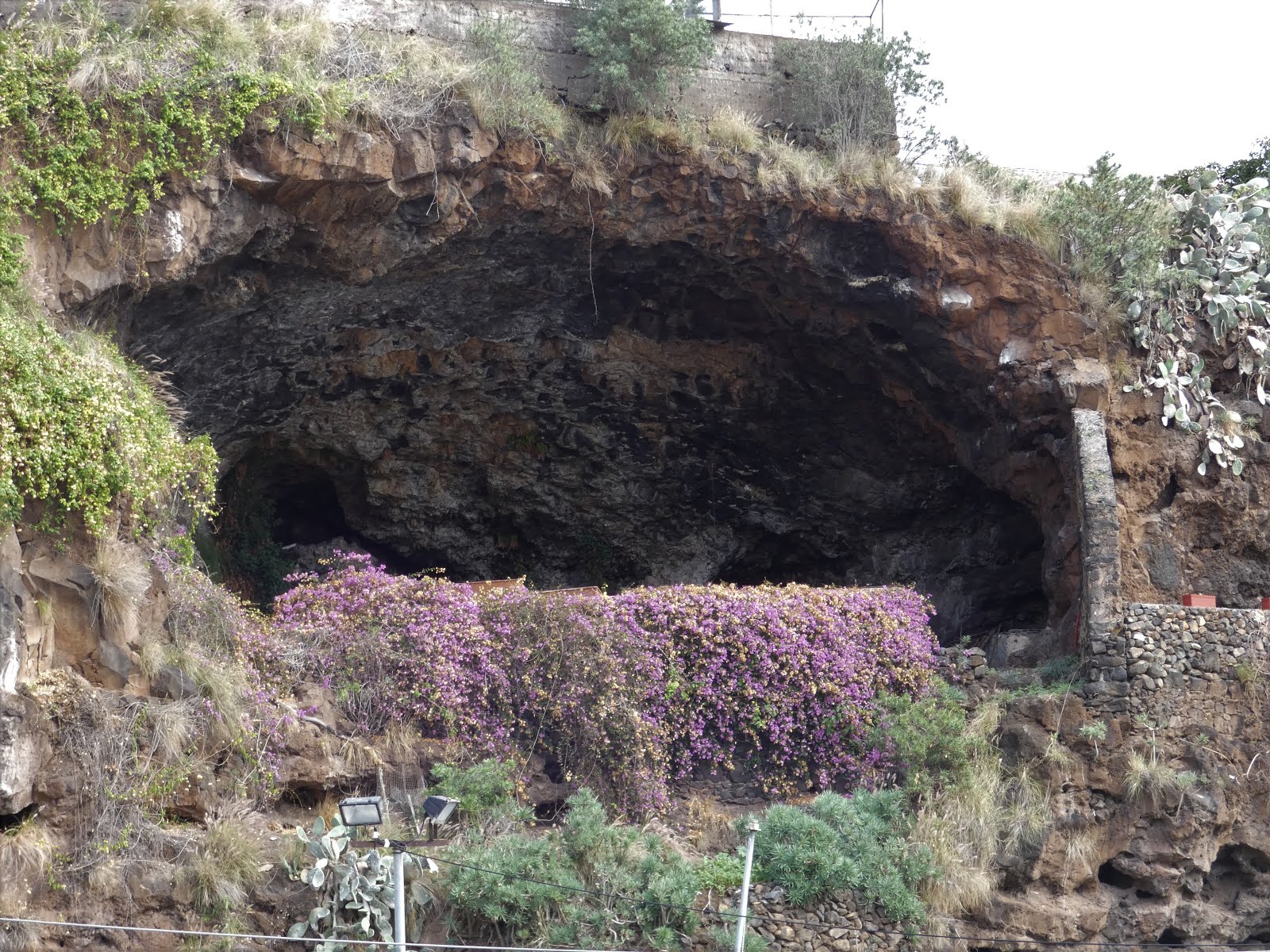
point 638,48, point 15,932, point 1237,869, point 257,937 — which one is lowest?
point 1237,869

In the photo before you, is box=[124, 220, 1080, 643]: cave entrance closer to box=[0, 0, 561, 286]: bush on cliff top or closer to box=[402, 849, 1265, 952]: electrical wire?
box=[0, 0, 561, 286]: bush on cliff top

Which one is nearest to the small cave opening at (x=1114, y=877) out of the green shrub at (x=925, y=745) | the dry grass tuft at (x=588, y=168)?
the green shrub at (x=925, y=745)

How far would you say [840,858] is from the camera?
10234mm

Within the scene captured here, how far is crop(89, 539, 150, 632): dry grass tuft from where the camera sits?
30.8ft

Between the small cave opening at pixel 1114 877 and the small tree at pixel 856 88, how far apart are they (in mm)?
7272

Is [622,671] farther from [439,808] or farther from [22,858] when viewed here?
[22,858]

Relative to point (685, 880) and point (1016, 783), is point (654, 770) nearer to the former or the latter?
point (685, 880)

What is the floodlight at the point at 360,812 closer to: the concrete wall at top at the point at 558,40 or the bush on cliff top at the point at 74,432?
the bush on cliff top at the point at 74,432

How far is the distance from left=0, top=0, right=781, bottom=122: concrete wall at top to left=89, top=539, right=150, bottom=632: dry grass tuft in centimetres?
546

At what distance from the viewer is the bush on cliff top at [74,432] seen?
8859 mm

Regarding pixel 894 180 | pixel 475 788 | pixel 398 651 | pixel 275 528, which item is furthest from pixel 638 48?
pixel 275 528

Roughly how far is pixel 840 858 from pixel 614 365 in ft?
22.6

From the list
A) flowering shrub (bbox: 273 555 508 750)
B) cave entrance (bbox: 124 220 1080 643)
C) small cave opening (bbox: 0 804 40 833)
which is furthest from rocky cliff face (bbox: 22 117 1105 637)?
small cave opening (bbox: 0 804 40 833)

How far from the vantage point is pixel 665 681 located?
11.7m
